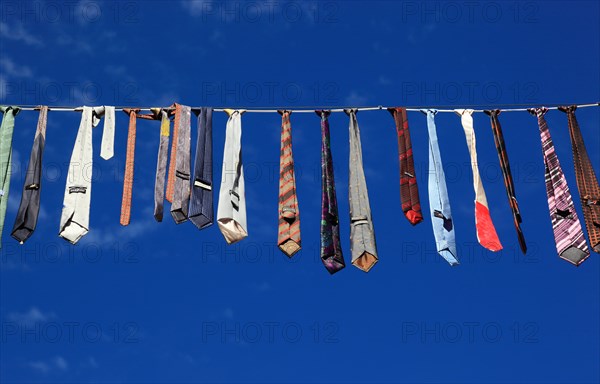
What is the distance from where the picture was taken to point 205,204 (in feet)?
43.0

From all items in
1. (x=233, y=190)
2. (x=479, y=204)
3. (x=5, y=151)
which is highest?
(x=5, y=151)

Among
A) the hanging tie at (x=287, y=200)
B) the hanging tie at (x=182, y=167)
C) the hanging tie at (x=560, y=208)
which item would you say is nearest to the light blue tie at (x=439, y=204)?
the hanging tie at (x=560, y=208)

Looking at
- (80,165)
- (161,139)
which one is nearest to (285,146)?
(161,139)

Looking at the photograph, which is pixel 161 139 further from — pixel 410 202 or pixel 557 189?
pixel 557 189

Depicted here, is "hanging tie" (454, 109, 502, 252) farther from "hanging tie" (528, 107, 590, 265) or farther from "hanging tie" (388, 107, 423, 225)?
"hanging tie" (528, 107, 590, 265)

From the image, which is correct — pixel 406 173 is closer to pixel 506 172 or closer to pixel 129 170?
pixel 506 172

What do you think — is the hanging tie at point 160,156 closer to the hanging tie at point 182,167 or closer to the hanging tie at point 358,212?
the hanging tie at point 182,167

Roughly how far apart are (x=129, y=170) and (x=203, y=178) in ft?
3.54

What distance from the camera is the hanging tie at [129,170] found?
13188 mm

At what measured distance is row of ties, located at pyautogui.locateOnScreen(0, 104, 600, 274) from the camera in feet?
42.7

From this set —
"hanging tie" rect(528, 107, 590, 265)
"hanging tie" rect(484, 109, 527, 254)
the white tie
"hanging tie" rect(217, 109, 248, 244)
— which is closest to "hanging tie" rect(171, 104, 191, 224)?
"hanging tie" rect(217, 109, 248, 244)

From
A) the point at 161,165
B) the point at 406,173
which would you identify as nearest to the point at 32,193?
the point at 161,165

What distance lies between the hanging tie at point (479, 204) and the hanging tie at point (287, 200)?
8.28 ft

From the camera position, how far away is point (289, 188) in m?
13.4
